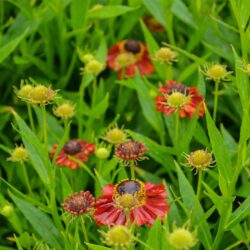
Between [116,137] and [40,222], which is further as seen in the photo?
[116,137]

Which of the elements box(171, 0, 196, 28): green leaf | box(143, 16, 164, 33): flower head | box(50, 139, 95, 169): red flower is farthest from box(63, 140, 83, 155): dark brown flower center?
box(143, 16, 164, 33): flower head

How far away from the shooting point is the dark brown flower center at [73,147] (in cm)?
149

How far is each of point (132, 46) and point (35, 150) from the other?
22.9 inches

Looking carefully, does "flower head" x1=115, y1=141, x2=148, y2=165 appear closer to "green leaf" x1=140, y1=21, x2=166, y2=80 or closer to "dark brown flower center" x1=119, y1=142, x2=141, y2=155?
"dark brown flower center" x1=119, y1=142, x2=141, y2=155

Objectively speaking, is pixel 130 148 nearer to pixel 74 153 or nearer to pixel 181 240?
pixel 74 153

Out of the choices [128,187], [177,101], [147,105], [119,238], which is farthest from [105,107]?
[119,238]

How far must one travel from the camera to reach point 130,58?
1780 millimetres

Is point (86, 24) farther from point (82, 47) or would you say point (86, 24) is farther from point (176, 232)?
point (176, 232)

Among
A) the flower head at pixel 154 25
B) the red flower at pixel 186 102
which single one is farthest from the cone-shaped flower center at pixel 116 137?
the flower head at pixel 154 25

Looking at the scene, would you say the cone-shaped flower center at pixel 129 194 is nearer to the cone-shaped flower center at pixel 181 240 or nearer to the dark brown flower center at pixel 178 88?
the cone-shaped flower center at pixel 181 240

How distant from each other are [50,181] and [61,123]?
50cm

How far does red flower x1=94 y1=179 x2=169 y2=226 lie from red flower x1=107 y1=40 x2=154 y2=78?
604 mm

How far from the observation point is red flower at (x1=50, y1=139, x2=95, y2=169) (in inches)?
57.7

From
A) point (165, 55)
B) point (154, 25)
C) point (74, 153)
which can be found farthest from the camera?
point (154, 25)
